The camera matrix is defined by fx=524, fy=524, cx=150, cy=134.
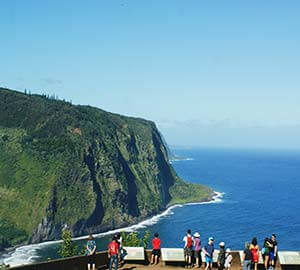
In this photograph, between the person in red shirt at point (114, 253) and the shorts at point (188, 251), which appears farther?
the shorts at point (188, 251)

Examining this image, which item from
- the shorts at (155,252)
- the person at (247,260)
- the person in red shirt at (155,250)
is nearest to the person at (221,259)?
the person at (247,260)

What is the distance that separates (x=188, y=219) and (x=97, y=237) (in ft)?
109

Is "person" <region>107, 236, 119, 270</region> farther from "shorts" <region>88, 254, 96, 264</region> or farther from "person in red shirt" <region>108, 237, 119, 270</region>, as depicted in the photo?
"shorts" <region>88, 254, 96, 264</region>

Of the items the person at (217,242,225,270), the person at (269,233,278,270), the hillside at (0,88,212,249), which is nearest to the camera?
the person at (217,242,225,270)

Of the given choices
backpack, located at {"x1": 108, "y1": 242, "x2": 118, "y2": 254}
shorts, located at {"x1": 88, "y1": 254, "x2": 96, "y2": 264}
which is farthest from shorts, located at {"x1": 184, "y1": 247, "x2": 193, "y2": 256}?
shorts, located at {"x1": 88, "y1": 254, "x2": 96, "y2": 264}

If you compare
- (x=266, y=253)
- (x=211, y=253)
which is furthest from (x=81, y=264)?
(x=266, y=253)

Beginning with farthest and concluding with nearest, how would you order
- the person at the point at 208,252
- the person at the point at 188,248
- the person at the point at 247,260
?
the person at the point at 188,248 < the person at the point at 208,252 < the person at the point at 247,260

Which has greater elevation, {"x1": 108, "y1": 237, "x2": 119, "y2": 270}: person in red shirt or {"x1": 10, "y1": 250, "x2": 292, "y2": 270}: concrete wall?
{"x1": 108, "y1": 237, "x2": 119, "y2": 270}: person in red shirt

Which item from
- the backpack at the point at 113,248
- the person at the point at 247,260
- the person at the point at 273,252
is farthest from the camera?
the person at the point at 273,252

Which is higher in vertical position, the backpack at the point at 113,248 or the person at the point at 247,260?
the backpack at the point at 113,248

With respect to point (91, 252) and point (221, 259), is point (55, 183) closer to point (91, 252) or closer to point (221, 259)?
point (91, 252)

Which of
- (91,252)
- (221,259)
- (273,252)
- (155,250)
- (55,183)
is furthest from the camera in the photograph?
(55,183)

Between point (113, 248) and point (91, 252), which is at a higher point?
point (113, 248)

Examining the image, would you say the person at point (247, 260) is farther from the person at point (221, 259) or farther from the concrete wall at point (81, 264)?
the concrete wall at point (81, 264)
